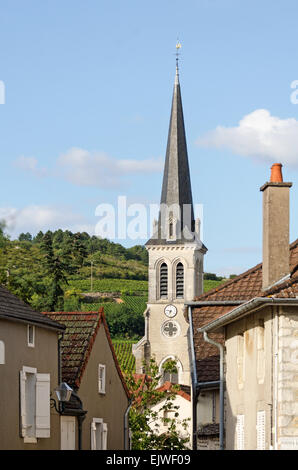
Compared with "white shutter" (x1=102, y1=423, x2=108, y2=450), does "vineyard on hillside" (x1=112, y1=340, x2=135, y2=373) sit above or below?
above

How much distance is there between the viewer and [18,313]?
2514 centimetres

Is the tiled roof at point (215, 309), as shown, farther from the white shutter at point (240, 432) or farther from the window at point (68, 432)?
the window at point (68, 432)

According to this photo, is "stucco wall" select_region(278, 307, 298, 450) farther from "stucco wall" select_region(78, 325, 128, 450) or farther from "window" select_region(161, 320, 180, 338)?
"window" select_region(161, 320, 180, 338)

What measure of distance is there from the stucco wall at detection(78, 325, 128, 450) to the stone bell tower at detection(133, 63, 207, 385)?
65.7 metres

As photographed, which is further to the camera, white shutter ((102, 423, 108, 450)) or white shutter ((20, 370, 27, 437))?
white shutter ((102, 423, 108, 450))

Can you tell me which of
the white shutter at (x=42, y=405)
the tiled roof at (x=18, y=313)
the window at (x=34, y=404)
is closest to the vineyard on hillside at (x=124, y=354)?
the tiled roof at (x=18, y=313)

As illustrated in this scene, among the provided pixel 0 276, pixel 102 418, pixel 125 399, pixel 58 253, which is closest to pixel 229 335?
pixel 102 418

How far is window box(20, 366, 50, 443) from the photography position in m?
25.4

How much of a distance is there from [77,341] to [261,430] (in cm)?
1298

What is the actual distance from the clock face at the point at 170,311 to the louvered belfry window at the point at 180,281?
138 centimetres

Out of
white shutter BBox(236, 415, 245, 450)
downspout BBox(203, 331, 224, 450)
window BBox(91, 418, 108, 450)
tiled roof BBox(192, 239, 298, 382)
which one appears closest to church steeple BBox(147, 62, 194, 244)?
window BBox(91, 418, 108, 450)

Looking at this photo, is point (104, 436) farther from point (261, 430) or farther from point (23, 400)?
point (261, 430)

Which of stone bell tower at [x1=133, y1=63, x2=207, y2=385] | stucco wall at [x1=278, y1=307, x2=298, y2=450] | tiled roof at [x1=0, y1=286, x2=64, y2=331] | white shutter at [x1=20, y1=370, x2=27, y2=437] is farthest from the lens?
stone bell tower at [x1=133, y1=63, x2=207, y2=385]

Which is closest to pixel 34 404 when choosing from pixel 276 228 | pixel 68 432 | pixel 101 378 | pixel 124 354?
pixel 68 432
